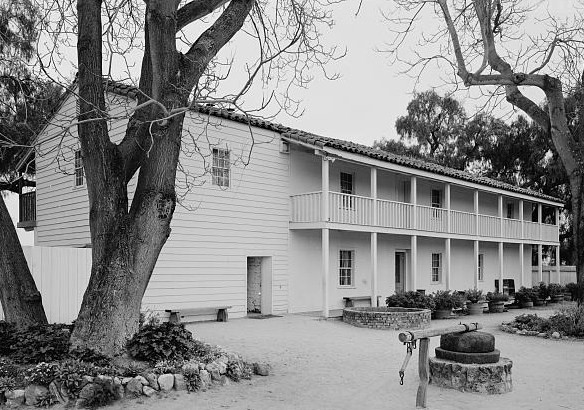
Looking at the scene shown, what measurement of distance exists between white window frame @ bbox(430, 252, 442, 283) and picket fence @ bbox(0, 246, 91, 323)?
17.0 m

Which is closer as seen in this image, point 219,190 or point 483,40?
point 483,40

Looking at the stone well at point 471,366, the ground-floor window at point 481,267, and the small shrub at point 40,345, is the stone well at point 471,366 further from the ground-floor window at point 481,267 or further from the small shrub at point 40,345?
the ground-floor window at point 481,267

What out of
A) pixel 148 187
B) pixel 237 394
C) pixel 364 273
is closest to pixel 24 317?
pixel 148 187

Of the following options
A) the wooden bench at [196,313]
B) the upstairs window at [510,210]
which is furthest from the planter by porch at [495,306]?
the upstairs window at [510,210]

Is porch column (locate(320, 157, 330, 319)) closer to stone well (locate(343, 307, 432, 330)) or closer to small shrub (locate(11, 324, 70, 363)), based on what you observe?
stone well (locate(343, 307, 432, 330))

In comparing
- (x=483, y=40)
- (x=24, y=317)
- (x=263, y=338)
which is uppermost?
(x=483, y=40)

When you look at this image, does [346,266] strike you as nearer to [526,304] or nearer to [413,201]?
[413,201]

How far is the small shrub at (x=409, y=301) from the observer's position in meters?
17.9

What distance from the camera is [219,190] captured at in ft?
56.5

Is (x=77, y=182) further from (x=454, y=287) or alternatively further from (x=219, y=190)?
(x=454, y=287)

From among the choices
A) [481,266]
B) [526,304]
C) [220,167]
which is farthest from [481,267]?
[220,167]

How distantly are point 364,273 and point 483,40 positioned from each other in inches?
400

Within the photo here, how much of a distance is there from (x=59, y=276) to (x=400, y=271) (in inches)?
603

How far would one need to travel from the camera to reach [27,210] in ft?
69.9
